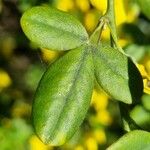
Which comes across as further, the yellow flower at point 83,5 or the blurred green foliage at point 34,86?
→ the yellow flower at point 83,5

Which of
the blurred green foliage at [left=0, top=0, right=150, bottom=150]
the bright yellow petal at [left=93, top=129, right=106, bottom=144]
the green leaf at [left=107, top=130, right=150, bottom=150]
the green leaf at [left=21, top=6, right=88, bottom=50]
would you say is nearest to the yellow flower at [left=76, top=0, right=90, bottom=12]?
the blurred green foliage at [left=0, top=0, right=150, bottom=150]

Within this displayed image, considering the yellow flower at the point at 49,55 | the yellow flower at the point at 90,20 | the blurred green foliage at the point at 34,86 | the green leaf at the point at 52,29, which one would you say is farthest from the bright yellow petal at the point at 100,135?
the green leaf at the point at 52,29

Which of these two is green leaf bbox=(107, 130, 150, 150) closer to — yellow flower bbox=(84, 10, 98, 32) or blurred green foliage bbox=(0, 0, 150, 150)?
blurred green foliage bbox=(0, 0, 150, 150)

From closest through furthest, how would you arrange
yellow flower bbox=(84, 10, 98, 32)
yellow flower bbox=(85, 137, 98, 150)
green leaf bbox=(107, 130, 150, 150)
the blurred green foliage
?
green leaf bbox=(107, 130, 150, 150), the blurred green foliage, yellow flower bbox=(84, 10, 98, 32), yellow flower bbox=(85, 137, 98, 150)

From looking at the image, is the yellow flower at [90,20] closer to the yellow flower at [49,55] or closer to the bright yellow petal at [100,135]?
the yellow flower at [49,55]

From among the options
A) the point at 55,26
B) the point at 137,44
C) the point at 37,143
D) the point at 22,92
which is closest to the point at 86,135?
the point at 37,143

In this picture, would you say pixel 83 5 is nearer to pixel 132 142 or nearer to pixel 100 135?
pixel 100 135

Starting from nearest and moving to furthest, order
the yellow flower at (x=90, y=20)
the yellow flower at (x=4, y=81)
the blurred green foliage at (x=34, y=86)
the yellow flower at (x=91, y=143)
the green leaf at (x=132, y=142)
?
the green leaf at (x=132, y=142)
the blurred green foliage at (x=34, y=86)
the yellow flower at (x=90, y=20)
the yellow flower at (x=91, y=143)
the yellow flower at (x=4, y=81)

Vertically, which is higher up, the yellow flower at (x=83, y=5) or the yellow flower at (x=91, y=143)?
the yellow flower at (x=83, y=5)
